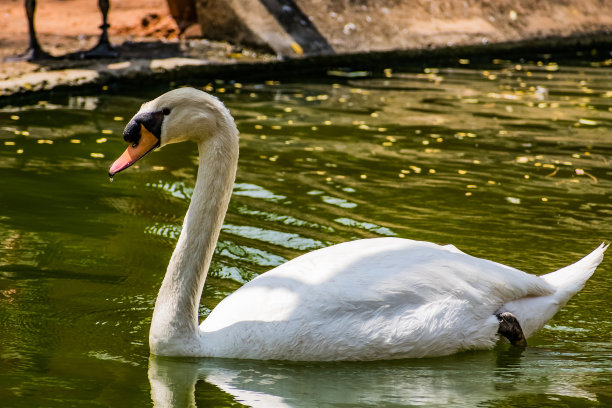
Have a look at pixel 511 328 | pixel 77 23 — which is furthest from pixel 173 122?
pixel 77 23

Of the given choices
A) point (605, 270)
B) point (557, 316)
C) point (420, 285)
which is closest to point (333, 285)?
point (420, 285)

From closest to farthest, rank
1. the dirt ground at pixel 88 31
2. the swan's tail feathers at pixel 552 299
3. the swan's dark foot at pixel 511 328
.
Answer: the swan's dark foot at pixel 511 328 < the swan's tail feathers at pixel 552 299 < the dirt ground at pixel 88 31

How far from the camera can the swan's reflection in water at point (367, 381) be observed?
434cm

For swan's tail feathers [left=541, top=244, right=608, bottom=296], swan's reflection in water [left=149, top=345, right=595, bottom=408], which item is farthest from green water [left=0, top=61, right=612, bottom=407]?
swan's tail feathers [left=541, top=244, right=608, bottom=296]

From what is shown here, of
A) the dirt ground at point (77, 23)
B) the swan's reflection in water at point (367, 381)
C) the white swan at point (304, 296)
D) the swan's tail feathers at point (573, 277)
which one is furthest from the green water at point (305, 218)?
the dirt ground at point (77, 23)

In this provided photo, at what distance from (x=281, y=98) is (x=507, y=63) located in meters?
4.59

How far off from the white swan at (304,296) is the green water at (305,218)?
11 cm

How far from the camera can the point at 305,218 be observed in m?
6.98

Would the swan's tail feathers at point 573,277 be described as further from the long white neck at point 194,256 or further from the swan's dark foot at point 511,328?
the long white neck at point 194,256

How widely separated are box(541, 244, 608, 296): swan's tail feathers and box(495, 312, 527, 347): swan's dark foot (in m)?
0.36

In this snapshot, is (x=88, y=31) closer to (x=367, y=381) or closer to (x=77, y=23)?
(x=77, y=23)

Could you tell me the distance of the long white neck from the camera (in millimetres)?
4680

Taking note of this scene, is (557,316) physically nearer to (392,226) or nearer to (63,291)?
(392,226)

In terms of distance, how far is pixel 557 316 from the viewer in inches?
217
